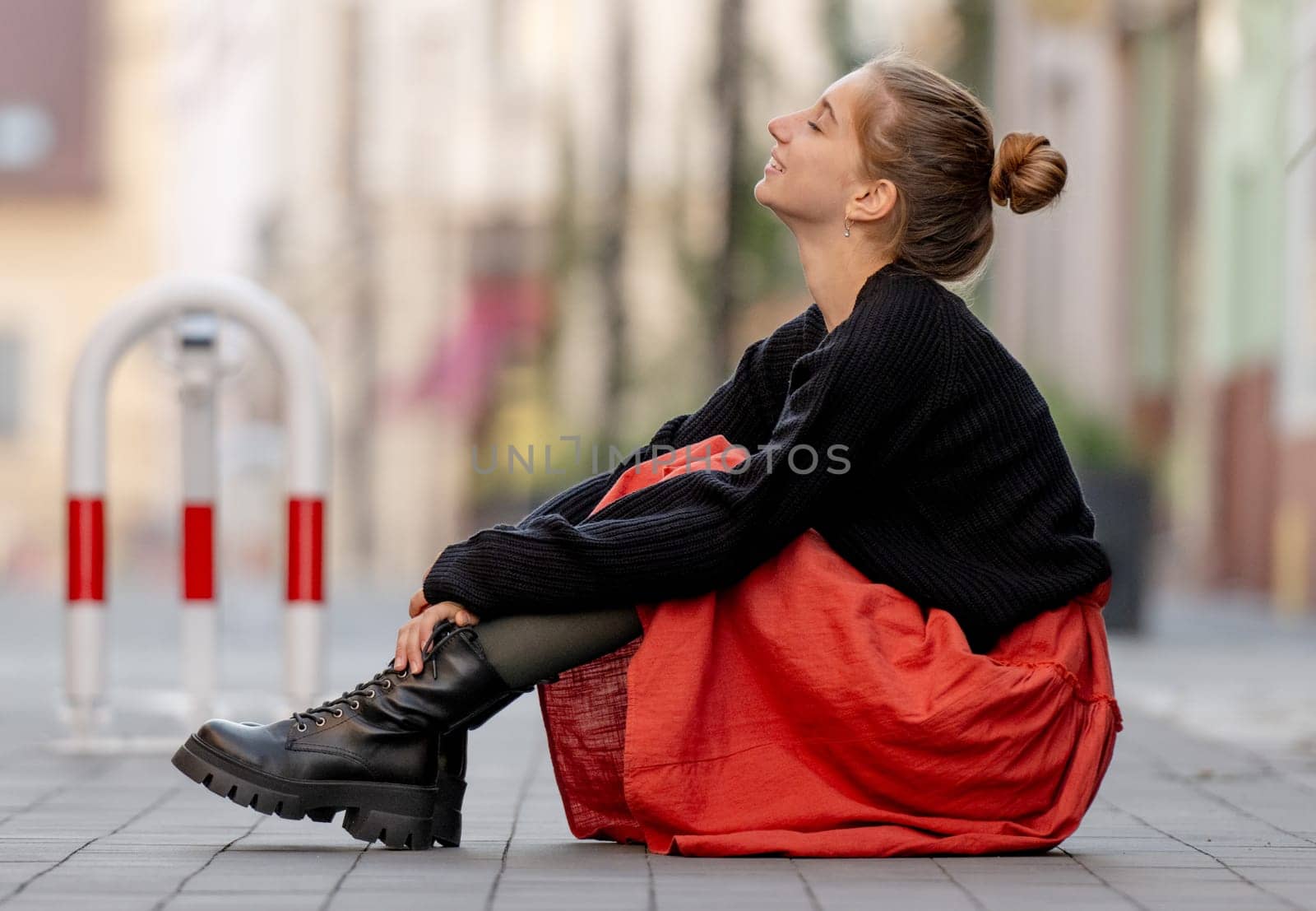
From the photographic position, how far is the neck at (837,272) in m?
3.88

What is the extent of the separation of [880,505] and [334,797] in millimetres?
1008

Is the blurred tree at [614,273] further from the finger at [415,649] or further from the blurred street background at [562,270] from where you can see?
the finger at [415,649]

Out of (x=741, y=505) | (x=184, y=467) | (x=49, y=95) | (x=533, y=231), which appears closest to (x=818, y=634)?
(x=741, y=505)

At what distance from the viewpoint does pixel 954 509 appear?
3729 mm

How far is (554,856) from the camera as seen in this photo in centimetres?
373

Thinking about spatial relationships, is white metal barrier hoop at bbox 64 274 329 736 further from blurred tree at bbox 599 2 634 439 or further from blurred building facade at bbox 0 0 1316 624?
blurred tree at bbox 599 2 634 439

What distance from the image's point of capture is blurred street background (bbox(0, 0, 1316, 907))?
40.9ft

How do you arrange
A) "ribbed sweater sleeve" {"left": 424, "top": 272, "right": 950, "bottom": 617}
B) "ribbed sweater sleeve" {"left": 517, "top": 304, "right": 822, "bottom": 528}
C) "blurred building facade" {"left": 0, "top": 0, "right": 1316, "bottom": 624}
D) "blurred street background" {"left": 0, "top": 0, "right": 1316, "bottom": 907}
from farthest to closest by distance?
"blurred building facade" {"left": 0, "top": 0, "right": 1316, "bottom": 624} < "blurred street background" {"left": 0, "top": 0, "right": 1316, "bottom": 907} < "ribbed sweater sleeve" {"left": 517, "top": 304, "right": 822, "bottom": 528} < "ribbed sweater sleeve" {"left": 424, "top": 272, "right": 950, "bottom": 617}

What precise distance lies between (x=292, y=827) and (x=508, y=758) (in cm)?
150

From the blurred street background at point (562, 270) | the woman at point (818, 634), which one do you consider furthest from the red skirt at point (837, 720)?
the blurred street background at point (562, 270)

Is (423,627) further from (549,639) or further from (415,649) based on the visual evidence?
(549,639)

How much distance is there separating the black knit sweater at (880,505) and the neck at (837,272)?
0.21 feet

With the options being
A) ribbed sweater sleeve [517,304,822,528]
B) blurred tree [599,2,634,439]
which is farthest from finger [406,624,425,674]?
blurred tree [599,2,634,439]

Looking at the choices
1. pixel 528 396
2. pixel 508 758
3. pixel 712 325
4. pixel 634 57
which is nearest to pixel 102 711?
pixel 508 758
